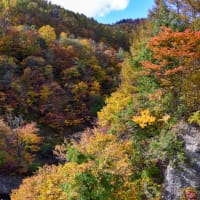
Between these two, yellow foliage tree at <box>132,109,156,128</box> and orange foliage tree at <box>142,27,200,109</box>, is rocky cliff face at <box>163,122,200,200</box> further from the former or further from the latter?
orange foliage tree at <box>142,27,200,109</box>

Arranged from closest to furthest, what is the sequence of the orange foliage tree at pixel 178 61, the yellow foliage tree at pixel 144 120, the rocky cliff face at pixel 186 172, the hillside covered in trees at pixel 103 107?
the hillside covered in trees at pixel 103 107, the rocky cliff face at pixel 186 172, the yellow foliage tree at pixel 144 120, the orange foliage tree at pixel 178 61

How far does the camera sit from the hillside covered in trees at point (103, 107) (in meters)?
20.5

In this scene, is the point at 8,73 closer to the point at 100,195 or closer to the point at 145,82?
the point at 145,82

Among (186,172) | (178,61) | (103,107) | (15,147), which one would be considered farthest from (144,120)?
(15,147)

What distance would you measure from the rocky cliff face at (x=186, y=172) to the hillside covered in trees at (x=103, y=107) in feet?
1.59

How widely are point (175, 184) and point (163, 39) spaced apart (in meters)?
11.2

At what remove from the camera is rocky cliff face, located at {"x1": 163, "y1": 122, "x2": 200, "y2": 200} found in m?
23.5

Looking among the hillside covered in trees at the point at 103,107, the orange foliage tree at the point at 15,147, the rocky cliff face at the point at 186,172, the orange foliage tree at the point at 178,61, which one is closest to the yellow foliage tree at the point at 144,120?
the hillside covered in trees at the point at 103,107

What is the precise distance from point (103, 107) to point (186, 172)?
52.4 feet

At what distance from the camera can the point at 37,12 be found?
10831 centimetres

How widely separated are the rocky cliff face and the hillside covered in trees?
1.59 feet

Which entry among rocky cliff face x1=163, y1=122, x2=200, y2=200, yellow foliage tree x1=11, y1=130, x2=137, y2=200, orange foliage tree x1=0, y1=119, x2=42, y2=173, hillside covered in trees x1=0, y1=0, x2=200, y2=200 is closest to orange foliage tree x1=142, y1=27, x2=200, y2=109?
hillside covered in trees x1=0, y1=0, x2=200, y2=200

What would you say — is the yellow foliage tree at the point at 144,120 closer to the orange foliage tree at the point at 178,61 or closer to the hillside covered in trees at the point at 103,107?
the hillside covered in trees at the point at 103,107

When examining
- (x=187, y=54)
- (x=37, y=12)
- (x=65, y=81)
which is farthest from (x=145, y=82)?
(x=37, y=12)
